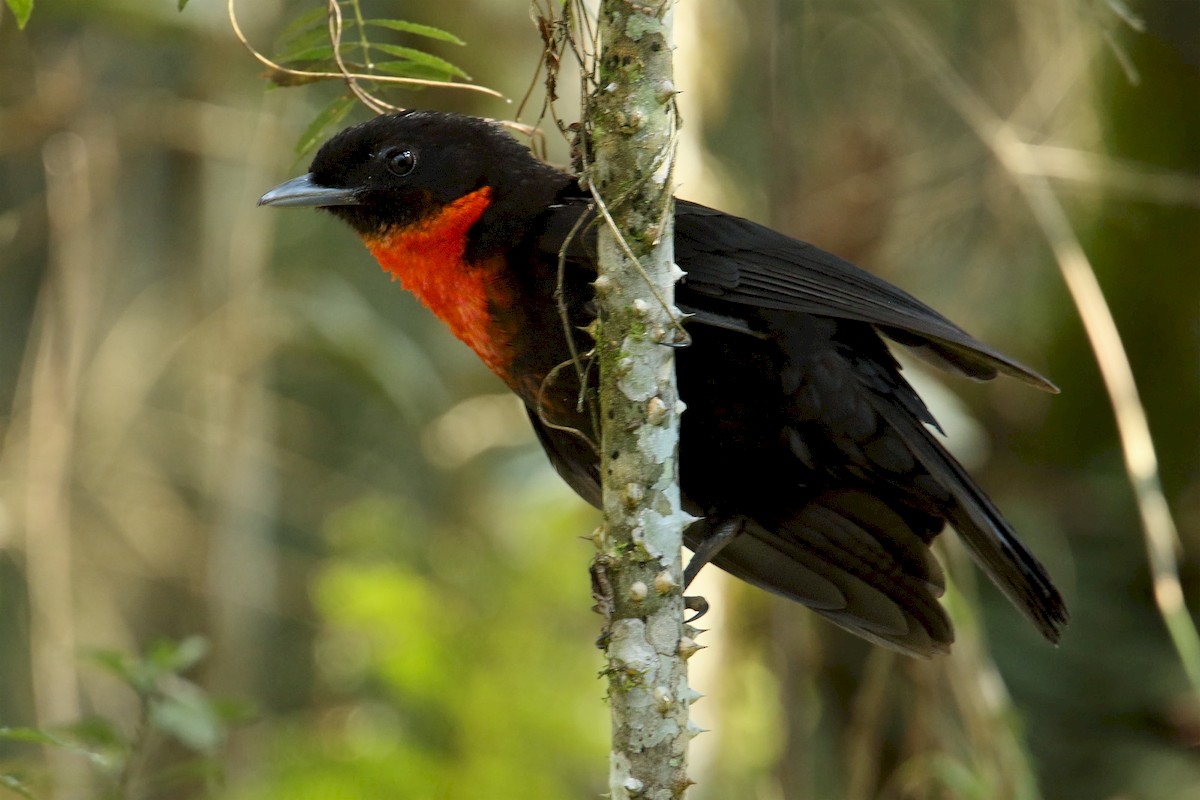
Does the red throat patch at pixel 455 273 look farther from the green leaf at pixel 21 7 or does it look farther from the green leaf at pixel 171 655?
the green leaf at pixel 21 7

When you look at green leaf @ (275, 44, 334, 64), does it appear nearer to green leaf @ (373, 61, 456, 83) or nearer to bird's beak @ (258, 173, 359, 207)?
green leaf @ (373, 61, 456, 83)

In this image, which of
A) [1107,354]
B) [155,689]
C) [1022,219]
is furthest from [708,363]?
[1022,219]

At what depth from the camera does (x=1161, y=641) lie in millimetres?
4906

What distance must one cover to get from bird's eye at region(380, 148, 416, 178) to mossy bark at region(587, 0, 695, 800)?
1.05 m

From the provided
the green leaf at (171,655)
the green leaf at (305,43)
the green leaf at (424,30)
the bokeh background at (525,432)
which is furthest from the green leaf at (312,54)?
the bokeh background at (525,432)

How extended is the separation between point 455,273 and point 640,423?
0.93 meters

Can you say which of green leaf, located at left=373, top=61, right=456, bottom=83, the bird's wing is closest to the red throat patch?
green leaf, located at left=373, top=61, right=456, bottom=83

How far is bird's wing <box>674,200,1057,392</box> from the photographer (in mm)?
2551

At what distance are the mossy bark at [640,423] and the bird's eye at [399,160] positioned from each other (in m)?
1.05

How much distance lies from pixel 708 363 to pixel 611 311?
692mm

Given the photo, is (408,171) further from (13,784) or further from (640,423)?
(13,784)

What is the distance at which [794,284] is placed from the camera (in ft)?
8.68

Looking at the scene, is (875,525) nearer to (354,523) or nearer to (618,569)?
(618,569)

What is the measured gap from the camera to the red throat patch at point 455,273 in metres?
2.79
